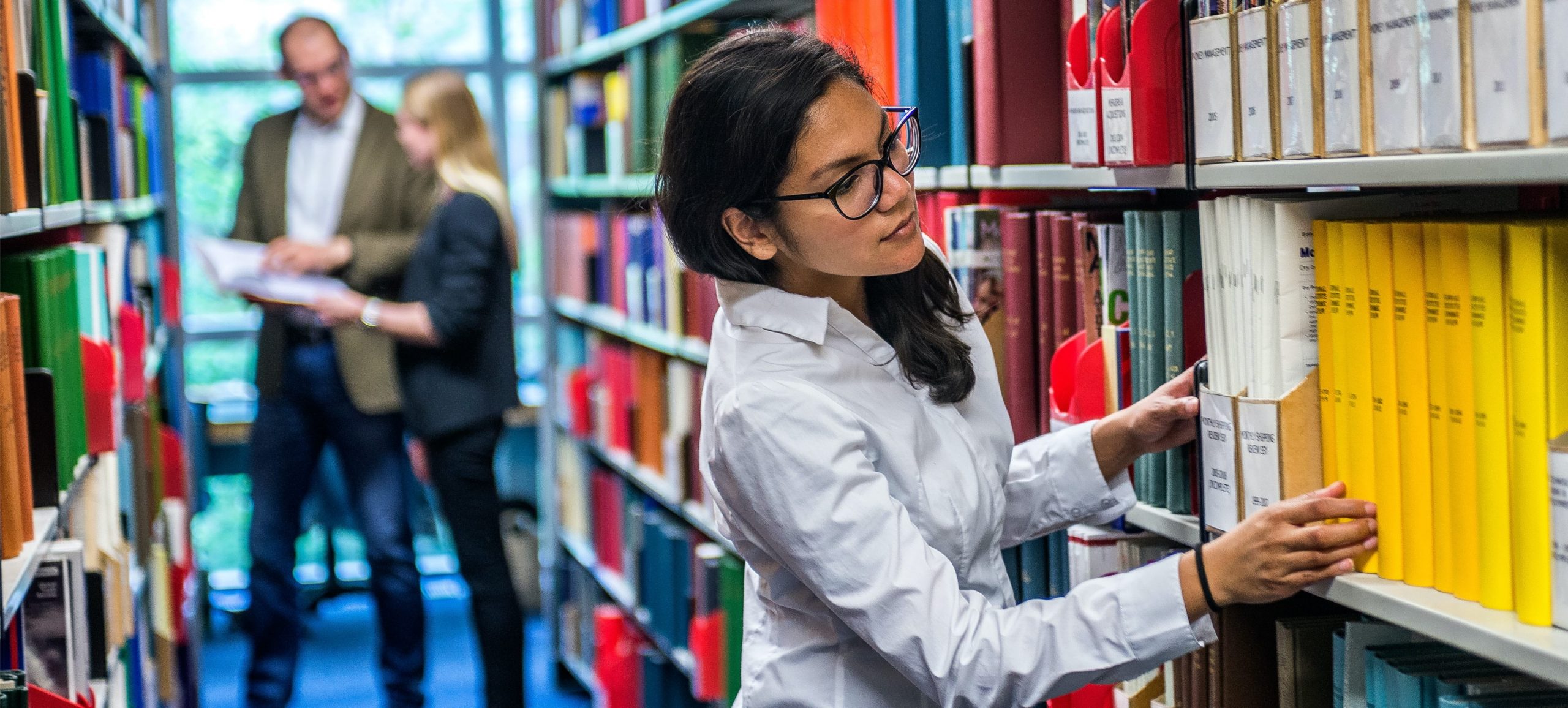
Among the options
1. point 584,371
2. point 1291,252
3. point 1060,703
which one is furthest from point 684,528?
point 1291,252

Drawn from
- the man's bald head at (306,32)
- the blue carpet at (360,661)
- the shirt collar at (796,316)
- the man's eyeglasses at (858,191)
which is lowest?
the blue carpet at (360,661)

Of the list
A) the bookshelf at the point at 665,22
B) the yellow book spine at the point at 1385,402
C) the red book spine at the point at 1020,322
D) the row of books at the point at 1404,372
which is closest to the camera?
the row of books at the point at 1404,372

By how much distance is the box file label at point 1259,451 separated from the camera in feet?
3.72

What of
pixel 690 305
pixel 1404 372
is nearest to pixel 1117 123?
pixel 1404 372

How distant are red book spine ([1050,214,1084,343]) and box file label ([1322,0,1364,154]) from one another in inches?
19.0

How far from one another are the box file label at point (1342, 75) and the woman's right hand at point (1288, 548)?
27 cm

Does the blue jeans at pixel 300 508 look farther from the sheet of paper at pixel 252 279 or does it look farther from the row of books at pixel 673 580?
the row of books at pixel 673 580

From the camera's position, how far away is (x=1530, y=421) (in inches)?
36.2

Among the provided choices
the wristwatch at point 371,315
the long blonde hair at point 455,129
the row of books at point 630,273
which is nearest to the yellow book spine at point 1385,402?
the row of books at point 630,273

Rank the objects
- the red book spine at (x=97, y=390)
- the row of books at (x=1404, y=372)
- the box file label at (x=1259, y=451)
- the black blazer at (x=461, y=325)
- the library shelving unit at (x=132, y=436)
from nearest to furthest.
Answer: the row of books at (x=1404, y=372) < the box file label at (x=1259, y=451) < the library shelving unit at (x=132, y=436) < the red book spine at (x=97, y=390) < the black blazer at (x=461, y=325)

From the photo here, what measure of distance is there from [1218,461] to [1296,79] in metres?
0.34

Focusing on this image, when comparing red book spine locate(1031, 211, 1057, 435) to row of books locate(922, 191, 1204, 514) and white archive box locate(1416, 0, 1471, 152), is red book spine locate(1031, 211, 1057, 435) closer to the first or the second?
row of books locate(922, 191, 1204, 514)

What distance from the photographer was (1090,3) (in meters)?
1.38

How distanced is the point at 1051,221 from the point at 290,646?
8.04 feet
